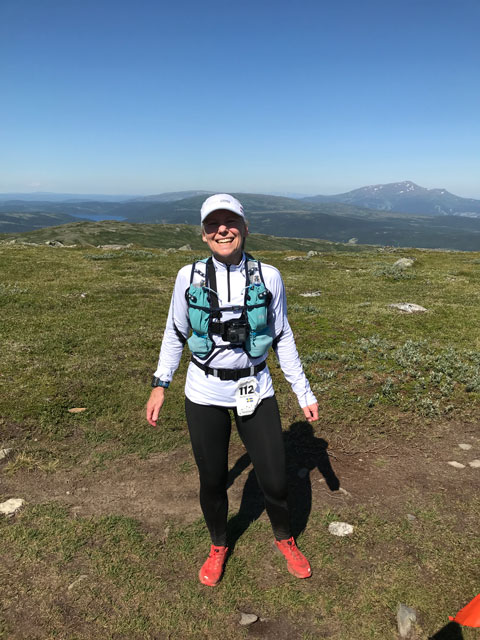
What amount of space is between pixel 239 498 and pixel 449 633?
3.49 meters

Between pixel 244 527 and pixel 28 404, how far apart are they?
6.52 m

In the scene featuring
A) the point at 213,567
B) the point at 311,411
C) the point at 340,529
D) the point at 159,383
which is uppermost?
the point at 159,383

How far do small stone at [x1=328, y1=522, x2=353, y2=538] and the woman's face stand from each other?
15.2ft

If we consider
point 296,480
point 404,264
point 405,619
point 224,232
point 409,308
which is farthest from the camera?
point 404,264

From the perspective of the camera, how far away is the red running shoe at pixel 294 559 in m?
5.20

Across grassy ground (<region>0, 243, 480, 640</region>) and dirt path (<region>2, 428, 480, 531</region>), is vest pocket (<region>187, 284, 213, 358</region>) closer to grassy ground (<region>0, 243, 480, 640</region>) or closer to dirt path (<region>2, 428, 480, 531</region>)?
grassy ground (<region>0, 243, 480, 640</region>)

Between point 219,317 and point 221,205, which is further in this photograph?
point 219,317

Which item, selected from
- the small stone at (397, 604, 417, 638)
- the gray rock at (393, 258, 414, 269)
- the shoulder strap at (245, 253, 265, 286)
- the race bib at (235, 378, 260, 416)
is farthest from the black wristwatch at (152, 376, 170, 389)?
the gray rock at (393, 258, 414, 269)

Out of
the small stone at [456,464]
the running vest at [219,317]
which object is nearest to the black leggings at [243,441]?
the running vest at [219,317]

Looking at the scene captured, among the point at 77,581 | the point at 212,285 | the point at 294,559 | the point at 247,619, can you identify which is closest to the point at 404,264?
the point at 294,559

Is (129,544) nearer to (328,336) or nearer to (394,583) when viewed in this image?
(394,583)

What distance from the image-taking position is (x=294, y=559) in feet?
17.4

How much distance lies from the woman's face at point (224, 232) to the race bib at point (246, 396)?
1.54 metres

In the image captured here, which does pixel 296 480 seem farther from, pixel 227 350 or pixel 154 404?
pixel 227 350
